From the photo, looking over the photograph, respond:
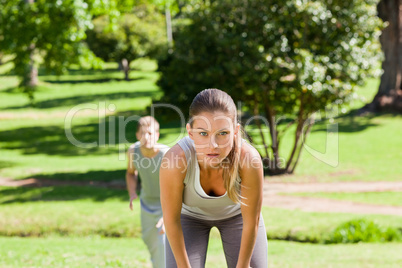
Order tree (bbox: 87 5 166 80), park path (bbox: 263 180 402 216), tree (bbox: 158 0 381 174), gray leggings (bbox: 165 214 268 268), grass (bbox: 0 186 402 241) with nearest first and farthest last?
gray leggings (bbox: 165 214 268 268)
grass (bbox: 0 186 402 241)
park path (bbox: 263 180 402 216)
tree (bbox: 158 0 381 174)
tree (bbox: 87 5 166 80)

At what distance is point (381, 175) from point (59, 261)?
11892mm

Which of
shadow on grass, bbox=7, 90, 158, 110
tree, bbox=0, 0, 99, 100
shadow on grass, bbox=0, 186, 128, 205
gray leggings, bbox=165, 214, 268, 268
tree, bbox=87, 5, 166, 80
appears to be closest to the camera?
gray leggings, bbox=165, 214, 268, 268

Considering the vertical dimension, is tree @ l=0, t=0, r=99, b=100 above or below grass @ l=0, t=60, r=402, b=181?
above

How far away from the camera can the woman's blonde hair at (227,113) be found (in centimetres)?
331

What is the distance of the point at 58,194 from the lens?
13.5 metres

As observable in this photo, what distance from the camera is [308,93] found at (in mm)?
14352

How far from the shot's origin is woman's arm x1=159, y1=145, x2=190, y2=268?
345 cm

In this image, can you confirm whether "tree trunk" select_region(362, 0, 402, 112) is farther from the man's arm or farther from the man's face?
the man's face

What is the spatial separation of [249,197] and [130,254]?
492 centimetres

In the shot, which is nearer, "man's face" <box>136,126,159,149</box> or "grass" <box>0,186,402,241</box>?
"man's face" <box>136,126,159,149</box>

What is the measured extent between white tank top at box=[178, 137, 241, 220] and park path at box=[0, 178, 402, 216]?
28.6 feet

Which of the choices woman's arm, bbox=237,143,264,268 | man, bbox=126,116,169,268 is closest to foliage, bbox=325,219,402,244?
man, bbox=126,116,169,268

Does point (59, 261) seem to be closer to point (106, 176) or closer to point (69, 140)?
point (106, 176)

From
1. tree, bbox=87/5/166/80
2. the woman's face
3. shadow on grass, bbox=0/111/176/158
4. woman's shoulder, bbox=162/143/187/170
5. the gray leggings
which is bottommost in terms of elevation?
shadow on grass, bbox=0/111/176/158
